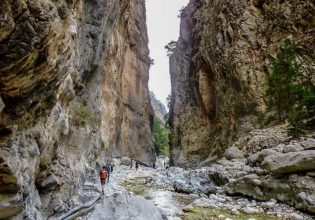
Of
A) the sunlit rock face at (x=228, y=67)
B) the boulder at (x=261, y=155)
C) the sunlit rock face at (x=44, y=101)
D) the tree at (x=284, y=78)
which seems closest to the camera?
the sunlit rock face at (x=44, y=101)

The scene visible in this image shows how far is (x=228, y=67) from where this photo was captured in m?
28.8

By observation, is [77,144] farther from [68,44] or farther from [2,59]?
[2,59]

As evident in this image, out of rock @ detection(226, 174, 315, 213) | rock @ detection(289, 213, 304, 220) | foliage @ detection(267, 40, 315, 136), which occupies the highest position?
foliage @ detection(267, 40, 315, 136)

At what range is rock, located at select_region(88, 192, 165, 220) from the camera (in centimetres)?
626

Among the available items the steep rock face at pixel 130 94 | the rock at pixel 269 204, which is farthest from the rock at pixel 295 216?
the steep rock face at pixel 130 94

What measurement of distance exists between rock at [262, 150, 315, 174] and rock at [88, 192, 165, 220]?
563cm

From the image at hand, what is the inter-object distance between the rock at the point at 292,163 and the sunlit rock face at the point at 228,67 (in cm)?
1291

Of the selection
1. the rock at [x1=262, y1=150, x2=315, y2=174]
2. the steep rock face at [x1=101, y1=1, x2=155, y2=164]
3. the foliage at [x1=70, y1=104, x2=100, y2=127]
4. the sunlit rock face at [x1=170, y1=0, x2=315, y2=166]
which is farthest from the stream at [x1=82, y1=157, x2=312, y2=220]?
the steep rock face at [x1=101, y1=1, x2=155, y2=164]

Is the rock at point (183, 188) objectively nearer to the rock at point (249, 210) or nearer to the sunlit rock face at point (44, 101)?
the rock at point (249, 210)

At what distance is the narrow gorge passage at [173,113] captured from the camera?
5.95 m

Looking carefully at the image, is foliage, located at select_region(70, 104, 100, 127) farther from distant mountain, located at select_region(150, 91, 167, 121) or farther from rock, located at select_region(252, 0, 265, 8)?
distant mountain, located at select_region(150, 91, 167, 121)

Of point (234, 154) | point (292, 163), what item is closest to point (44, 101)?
point (292, 163)

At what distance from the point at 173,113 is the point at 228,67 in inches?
562

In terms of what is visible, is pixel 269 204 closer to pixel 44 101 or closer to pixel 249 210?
pixel 249 210
